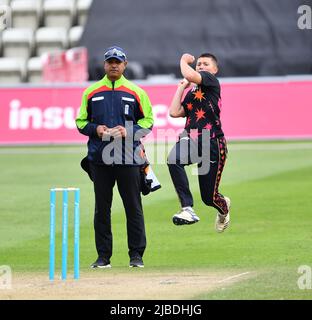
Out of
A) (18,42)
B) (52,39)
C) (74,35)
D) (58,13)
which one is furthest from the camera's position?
(58,13)

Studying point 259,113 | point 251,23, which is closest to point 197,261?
point 259,113

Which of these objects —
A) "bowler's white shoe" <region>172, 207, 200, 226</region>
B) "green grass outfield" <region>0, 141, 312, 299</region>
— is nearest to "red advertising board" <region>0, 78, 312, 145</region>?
"green grass outfield" <region>0, 141, 312, 299</region>

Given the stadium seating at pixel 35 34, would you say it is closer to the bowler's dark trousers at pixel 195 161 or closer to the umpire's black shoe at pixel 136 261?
A: the bowler's dark trousers at pixel 195 161

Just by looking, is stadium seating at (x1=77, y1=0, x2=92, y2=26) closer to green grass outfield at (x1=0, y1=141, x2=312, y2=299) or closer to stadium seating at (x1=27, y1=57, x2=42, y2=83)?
stadium seating at (x1=27, y1=57, x2=42, y2=83)

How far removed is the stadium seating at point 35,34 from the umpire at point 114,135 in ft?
77.5

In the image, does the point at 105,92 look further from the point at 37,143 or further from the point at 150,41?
the point at 150,41

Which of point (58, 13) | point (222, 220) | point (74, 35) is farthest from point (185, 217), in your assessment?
point (58, 13)

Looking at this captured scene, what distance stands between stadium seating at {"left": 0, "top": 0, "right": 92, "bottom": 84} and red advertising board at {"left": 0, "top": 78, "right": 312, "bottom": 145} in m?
6.75

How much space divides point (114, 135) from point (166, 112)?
1653 cm

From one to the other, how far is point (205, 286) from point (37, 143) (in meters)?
18.6

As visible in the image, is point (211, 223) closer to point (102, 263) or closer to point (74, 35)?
point (102, 263)

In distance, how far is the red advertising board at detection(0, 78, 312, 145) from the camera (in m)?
29.5

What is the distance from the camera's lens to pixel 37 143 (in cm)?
3042

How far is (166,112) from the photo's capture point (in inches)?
1170
